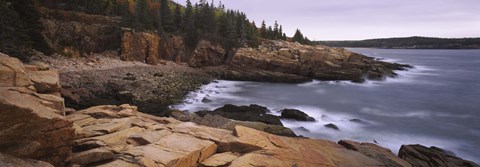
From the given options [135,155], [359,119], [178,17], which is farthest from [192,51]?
[135,155]

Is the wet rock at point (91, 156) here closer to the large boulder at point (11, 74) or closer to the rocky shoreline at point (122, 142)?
the rocky shoreline at point (122, 142)

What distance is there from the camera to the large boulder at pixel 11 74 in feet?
22.8

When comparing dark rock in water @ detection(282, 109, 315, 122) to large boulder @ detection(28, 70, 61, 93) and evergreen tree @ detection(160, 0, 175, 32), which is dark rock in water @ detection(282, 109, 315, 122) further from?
evergreen tree @ detection(160, 0, 175, 32)

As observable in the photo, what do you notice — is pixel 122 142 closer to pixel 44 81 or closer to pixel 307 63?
pixel 44 81

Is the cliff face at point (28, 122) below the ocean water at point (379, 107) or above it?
above

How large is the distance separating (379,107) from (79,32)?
34.4 meters

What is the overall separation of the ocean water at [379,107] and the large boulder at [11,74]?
13178 millimetres

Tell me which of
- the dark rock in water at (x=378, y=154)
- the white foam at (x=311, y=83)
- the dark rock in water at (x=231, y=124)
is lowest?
the white foam at (x=311, y=83)

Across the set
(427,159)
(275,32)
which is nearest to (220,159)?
(427,159)

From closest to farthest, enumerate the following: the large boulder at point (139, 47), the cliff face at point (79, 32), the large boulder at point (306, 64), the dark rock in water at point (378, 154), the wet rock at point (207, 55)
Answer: the dark rock in water at point (378, 154), the cliff face at point (79, 32), the large boulder at point (139, 47), the large boulder at point (306, 64), the wet rock at point (207, 55)

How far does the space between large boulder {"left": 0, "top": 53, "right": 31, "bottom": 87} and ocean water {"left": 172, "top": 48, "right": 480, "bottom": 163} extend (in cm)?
1318

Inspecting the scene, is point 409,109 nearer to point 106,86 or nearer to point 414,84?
point 414,84

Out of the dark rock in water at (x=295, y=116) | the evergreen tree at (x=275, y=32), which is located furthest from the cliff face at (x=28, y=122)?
the evergreen tree at (x=275, y=32)

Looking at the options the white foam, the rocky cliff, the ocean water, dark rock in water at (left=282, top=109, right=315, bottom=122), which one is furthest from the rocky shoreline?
the rocky cliff
